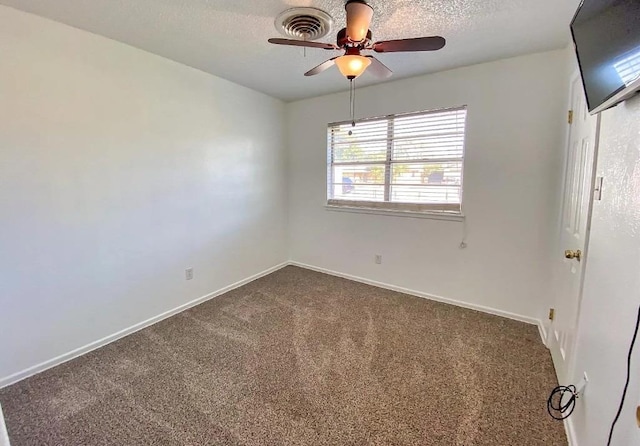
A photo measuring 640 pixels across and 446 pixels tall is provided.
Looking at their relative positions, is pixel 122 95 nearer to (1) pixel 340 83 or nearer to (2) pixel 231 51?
(2) pixel 231 51

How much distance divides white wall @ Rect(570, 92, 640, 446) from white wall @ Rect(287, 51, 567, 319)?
132cm

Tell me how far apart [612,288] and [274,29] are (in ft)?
7.66

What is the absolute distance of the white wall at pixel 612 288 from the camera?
946mm

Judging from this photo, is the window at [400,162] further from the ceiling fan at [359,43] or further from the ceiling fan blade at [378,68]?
the ceiling fan at [359,43]

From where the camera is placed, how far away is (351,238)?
3.81 metres

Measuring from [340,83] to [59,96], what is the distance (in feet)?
8.08

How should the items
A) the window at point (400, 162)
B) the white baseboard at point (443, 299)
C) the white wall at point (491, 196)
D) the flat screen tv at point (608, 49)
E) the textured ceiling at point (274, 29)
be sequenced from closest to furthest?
the flat screen tv at point (608, 49) → the textured ceiling at point (274, 29) → the white wall at point (491, 196) → the white baseboard at point (443, 299) → the window at point (400, 162)

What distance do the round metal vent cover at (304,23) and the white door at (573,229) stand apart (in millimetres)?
1613

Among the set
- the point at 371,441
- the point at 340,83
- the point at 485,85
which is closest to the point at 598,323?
the point at 371,441

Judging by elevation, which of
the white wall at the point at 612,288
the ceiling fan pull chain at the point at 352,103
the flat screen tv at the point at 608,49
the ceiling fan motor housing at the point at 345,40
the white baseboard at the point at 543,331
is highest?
the ceiling fan pull chain at the point at 352,103

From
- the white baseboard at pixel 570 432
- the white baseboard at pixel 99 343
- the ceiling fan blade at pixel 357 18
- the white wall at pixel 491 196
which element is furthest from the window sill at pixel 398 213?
the ceiling fan blade at pixel 357 18

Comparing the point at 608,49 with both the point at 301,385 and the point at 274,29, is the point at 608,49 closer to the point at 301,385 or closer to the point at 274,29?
the point at 274,29

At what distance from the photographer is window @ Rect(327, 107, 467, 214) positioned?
3.04 meters

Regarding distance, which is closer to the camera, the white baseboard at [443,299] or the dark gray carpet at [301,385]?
the dark gray carpet at [301,385]
